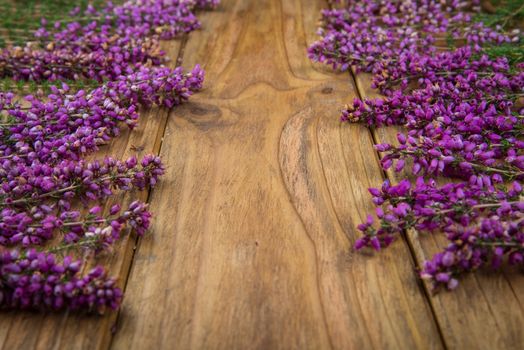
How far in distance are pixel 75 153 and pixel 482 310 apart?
1.35 metres

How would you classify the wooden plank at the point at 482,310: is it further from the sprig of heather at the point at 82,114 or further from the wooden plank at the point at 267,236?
the sprig of heather at the point at 82,114

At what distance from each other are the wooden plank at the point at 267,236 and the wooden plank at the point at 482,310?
0.04 meters

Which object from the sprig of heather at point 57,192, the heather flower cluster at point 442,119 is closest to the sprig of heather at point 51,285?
the sprig of heather at point 57,192

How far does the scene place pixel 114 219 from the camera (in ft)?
4.87

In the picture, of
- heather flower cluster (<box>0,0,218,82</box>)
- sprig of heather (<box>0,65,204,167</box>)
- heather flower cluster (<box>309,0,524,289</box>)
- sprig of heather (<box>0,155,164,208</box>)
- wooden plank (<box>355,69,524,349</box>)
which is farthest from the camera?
heather flower cluster (<box>0,0,218,82</box>)

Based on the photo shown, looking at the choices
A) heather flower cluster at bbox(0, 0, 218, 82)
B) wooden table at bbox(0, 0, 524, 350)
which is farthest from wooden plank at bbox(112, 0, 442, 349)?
heather flower cluster at bbox(0, 0, 218, 82)

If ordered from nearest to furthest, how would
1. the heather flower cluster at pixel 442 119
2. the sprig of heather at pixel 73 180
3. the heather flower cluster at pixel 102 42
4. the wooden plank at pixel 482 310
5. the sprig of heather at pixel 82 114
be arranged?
1. the wooden plank at pixel 482 310
2. the heather flower cluster at pixel 442 119
3. the sprig of heather at pixel 73 180
4. the sprig of heather at pixel 82 114
5. the heather flower cluster at pixel 102 42

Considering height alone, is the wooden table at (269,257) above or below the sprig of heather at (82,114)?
below

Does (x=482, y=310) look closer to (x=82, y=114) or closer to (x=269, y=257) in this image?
(x=269, y=257)

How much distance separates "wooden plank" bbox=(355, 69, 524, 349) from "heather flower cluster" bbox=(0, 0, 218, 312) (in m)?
0.82

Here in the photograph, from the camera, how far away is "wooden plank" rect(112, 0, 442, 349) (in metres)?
1.27

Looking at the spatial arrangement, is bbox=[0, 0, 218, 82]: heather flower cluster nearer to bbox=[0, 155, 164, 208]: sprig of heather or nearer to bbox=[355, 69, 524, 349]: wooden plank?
bbox=[0, 155, 164, 208]: sprig of heather

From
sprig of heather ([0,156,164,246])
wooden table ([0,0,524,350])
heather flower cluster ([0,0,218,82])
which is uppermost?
heather flower cluster ([0,0,218,82])

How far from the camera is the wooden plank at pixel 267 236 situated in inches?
50.1
